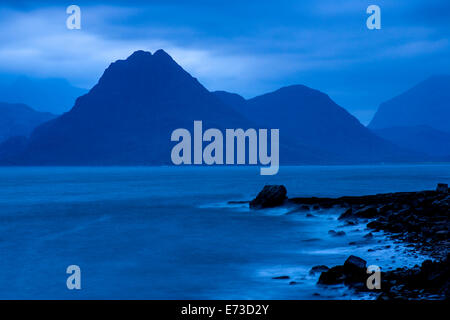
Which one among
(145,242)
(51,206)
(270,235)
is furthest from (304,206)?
(51,206)

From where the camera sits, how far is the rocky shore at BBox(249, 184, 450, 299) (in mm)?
12461

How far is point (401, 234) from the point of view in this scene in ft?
74.3

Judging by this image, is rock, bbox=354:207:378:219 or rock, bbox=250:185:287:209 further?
rock, bbox=250:185:287:209

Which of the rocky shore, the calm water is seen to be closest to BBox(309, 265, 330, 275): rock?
the rocky shore

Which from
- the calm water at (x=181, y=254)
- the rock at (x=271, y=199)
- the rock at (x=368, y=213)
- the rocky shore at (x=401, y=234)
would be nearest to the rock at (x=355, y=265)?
the rocky shore at (x=401, y=234)

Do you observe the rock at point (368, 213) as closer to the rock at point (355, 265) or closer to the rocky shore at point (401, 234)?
the rocky shore at point (401, 234)

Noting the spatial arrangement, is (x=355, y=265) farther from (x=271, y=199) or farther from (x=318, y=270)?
(x=271, y=199)

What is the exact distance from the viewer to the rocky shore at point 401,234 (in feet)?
40.9

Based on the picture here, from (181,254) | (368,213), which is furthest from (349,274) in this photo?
(368,213)

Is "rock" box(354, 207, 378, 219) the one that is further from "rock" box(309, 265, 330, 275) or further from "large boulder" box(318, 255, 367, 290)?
"large boulder" box(318, 255, 367, 290)

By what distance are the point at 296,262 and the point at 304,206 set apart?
1923 cm
